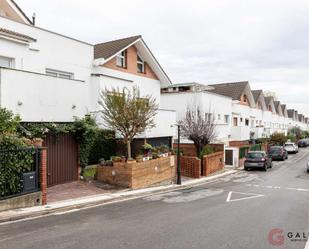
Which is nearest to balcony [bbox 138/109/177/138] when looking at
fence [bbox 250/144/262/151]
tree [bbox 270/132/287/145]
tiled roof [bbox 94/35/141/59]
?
tiled roof [bbox 94/35/141/59]

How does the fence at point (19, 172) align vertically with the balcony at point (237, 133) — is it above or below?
below

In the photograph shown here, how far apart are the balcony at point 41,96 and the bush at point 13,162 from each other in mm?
2857

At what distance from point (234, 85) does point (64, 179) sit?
34.7m

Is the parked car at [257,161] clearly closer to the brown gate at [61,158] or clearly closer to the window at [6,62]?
the brown gate at [61,158]

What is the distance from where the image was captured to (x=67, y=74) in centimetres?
1909

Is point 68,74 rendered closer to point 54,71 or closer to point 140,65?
point 54,71

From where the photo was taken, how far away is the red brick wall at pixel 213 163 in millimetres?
24508

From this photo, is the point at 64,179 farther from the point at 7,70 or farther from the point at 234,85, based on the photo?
the point at 234,85

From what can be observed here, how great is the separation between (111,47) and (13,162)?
1444 centimetres

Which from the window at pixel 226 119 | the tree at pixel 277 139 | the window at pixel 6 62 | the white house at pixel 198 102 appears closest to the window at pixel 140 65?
the white house at pixel 198 102

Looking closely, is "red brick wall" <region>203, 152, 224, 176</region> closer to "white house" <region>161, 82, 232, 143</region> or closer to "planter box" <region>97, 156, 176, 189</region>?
"white house" <region>161, 82, 232, 143</region>

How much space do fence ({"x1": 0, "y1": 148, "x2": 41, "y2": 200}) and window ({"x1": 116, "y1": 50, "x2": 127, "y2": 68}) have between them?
12843mm

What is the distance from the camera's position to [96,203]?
1255 centimetres

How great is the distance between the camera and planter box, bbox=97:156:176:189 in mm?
16328
